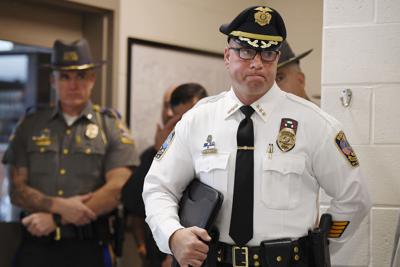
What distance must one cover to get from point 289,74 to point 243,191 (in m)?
0.94

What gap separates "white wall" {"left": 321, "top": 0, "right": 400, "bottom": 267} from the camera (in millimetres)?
2471

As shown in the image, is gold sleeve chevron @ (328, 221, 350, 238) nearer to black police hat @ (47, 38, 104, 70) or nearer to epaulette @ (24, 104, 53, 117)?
black police hat @ (47, 38, 104, 70)

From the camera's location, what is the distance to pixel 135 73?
3891 mm

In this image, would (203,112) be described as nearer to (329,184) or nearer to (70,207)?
(329,184)

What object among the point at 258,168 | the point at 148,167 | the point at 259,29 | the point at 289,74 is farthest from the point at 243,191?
the point at 148,167

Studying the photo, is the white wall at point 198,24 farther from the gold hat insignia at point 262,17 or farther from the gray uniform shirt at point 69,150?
the gold hat insignia at point 262,17

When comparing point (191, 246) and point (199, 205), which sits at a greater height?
point (199, 205)

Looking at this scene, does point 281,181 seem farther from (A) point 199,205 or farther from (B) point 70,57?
(B) point 70,57

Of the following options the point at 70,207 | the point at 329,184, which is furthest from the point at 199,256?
the point at 70,207

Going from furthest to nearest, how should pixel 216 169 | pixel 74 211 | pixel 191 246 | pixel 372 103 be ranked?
pixel 74 211 → pixel 372 103 → pixel 216 169 → pixel 191 246

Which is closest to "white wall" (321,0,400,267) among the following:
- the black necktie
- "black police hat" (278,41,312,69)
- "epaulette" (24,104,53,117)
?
"black police hat" (278,41,312,69)

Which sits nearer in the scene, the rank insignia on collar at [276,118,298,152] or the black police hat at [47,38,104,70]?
the rank insignia on collar at [276,118,298,152]

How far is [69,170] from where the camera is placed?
3240 millimetres

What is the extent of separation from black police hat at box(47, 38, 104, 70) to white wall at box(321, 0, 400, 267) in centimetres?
131
